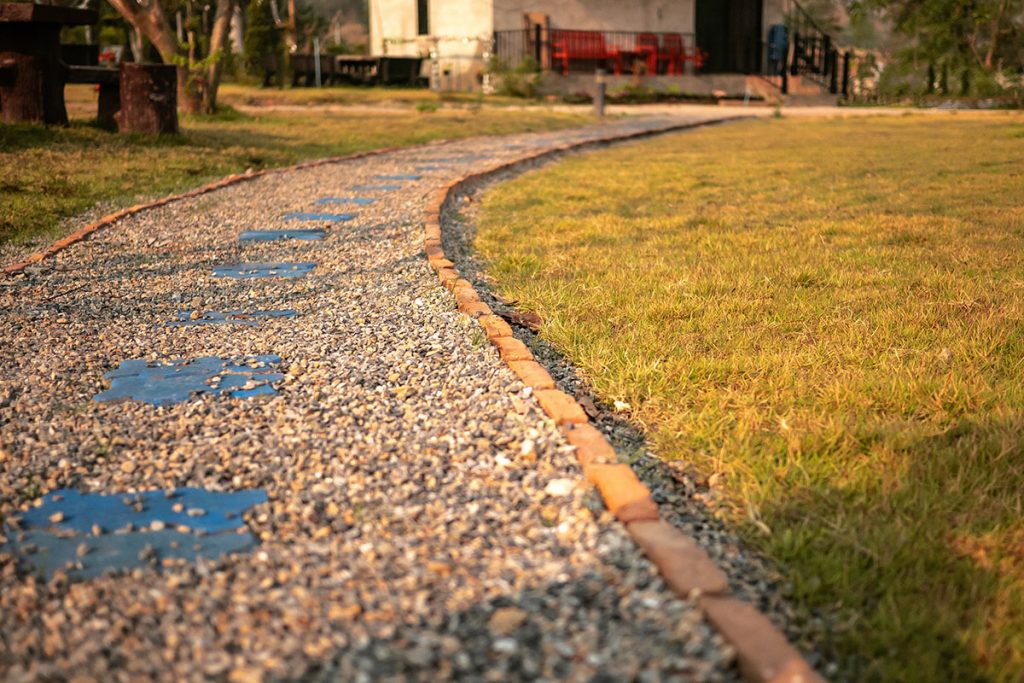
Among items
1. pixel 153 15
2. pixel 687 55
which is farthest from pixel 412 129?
pixel 687 55

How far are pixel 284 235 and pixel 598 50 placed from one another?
76.4ft

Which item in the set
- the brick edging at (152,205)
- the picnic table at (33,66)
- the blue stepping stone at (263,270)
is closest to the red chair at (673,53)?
the brick edging at (152,205)

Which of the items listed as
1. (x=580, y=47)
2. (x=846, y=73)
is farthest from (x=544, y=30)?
(x=846, y=73)

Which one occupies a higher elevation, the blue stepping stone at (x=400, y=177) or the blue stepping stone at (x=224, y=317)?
the blue stepping stone at (x=400, y=177)

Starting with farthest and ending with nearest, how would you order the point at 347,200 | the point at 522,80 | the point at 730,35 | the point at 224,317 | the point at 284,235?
the point at 730,35 < the point at 522,80 < the point at 347,200 < the point at 284,235 < the point at 224,317

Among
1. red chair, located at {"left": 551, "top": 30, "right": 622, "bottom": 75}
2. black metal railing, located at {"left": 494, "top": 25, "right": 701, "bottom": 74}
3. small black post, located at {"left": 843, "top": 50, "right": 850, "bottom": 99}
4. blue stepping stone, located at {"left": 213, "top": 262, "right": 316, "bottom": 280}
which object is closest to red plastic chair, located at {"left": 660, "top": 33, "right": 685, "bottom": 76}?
black metal railing, located at {"left": 494, "top": 25, "right": 701, "bottom": 74}

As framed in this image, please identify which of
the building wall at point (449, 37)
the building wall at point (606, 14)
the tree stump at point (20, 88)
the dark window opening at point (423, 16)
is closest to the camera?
the tree stump at point (20, 88)

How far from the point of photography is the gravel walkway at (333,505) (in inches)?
72.9

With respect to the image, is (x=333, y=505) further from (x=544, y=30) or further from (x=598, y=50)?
(x=598, y=50)

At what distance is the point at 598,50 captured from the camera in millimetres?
28047

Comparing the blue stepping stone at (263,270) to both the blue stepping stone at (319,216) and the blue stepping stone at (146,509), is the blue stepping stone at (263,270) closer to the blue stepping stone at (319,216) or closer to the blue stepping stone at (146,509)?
the blue stepping stone at (319,216)

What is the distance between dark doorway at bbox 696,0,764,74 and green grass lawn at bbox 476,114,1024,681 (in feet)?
80.1

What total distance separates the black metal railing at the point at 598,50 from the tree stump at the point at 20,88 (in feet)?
56.7

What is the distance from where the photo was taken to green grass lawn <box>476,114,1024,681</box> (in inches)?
83.6
